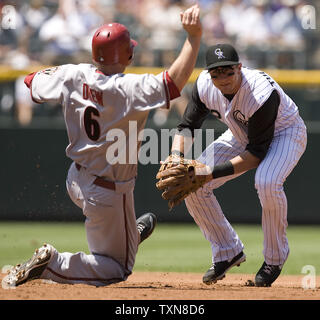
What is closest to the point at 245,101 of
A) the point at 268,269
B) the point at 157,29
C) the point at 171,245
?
the point at 268,269

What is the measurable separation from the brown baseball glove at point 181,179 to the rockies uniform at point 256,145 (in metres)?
0.15

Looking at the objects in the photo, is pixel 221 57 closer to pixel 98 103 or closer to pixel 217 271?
pixel 98 103

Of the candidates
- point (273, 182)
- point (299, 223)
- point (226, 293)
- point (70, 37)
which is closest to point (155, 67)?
point (70, 37)

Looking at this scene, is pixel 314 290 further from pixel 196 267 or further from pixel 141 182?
pixel 141 182

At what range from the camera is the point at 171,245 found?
8094mm

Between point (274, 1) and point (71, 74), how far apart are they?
7.39 meters

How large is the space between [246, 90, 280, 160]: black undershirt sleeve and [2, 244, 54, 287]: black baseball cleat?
158cm

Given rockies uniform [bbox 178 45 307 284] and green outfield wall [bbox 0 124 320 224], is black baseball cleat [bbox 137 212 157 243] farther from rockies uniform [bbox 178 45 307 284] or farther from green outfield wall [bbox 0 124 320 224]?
green outfield wall [bbox 0 124 320 224]

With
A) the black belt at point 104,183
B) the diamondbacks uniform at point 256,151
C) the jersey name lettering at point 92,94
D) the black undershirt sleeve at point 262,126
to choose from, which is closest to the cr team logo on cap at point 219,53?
the diamondbacks uniform at point 256,151

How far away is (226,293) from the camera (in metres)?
4.38

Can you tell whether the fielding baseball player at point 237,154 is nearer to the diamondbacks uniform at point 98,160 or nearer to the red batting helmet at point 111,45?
the diamondbacks uniform at point 98,160

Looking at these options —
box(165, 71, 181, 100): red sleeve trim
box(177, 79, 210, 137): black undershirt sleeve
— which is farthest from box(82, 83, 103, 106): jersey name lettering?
box(177, 79, 210, 137): black undershirt sleeve

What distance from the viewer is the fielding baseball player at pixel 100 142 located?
171 inches

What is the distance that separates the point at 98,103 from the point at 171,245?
394 centimetres
